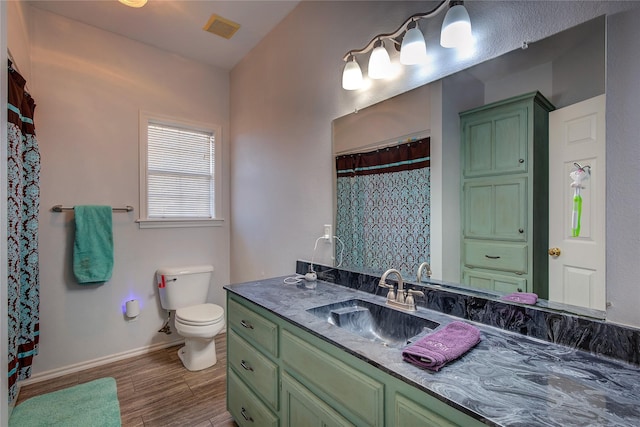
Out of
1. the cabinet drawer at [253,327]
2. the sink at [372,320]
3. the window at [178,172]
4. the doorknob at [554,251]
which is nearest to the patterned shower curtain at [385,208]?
the sink at [372,320]

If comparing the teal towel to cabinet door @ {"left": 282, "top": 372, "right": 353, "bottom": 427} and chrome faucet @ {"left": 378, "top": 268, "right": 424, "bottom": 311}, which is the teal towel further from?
chrome faucet @ {"left": 378, "top": 268, "right": 424, "bottom": 311}

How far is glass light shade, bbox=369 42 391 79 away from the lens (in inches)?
61.9

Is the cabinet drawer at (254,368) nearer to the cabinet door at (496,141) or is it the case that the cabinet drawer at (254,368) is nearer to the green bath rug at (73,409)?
the green bath rug at (73,409)

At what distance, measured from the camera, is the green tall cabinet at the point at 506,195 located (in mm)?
1075

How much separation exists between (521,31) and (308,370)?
4.96ft

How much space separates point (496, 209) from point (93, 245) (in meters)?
2.84

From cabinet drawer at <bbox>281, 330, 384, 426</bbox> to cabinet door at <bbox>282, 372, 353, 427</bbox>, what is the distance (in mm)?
44

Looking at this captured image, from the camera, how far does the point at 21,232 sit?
6.31 feet

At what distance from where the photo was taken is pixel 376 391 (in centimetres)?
89

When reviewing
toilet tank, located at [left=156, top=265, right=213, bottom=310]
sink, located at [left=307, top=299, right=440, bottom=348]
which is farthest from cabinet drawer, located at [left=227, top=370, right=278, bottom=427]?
toilet tank, located at [left=156, top=265, right=213, bottom=310]

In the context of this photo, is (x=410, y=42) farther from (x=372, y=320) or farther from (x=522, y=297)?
(x=372, y=320)

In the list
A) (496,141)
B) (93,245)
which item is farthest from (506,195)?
(93,245)

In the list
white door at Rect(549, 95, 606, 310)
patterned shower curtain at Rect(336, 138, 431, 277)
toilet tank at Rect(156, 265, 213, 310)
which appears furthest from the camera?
toilet tank at Rect(156, 265, 213, 310)

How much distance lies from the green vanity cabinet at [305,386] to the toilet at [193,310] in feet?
2.20
